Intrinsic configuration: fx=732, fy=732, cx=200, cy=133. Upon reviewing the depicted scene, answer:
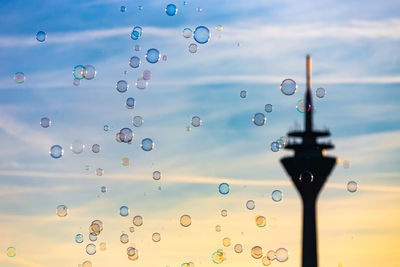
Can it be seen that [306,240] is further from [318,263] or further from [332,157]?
[332,157]

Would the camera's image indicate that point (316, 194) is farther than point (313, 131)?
Yes

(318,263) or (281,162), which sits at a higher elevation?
(281,162)

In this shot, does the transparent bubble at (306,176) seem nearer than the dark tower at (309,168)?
Yes

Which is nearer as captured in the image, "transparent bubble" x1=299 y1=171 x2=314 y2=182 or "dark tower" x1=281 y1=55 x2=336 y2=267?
"transparent bubble" x1=299 y1=171 x2=314 y2=182

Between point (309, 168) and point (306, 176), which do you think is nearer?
point (306, 176)

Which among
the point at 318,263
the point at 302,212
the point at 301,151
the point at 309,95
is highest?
the point at 309,95

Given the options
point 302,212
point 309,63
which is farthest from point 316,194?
point 309,63

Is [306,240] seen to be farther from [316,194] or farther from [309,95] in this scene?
[309,95]
